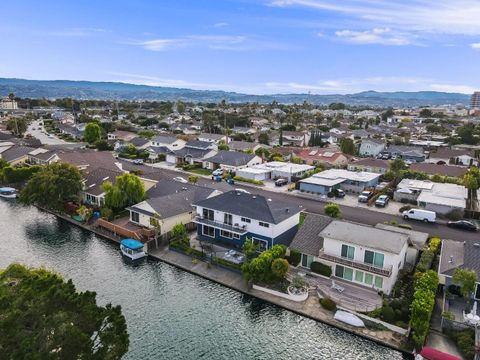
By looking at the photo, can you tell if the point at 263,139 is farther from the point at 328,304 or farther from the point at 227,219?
the point at 328,304

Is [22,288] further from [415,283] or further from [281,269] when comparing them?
[415,283]

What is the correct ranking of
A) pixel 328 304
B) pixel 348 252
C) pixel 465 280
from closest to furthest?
pixel 465 280
pixel 328 304
pixel 348 252

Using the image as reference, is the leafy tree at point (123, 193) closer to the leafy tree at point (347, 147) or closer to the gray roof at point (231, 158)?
the gray roof at point (231, 158)

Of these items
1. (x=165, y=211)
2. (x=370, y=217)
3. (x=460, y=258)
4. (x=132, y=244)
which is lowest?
(x=132, y=244)

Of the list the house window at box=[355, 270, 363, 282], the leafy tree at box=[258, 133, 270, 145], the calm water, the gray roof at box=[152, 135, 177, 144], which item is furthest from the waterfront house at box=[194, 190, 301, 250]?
the leafy tree at box=[258, 133, 270, 145]

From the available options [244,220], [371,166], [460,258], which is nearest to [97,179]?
[244,220]

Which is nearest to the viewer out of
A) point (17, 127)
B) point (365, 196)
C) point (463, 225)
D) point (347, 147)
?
point (463, 225)

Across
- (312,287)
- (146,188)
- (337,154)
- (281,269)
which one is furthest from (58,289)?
(337,154)

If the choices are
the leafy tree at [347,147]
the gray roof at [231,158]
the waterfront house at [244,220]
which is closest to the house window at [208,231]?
the waterfront house at [244,220]
